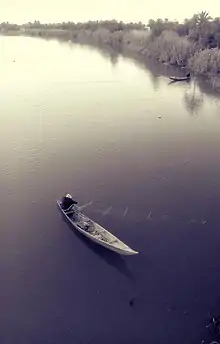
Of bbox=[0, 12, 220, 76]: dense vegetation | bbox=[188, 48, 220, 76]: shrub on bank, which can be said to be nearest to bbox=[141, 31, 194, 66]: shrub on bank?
bbox=[0, 12, 220, 76]: dense vegetation

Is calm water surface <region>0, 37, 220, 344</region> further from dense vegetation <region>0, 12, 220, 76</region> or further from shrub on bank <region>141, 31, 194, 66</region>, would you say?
shrub on bank <region>141, 31, 194, 66</region>

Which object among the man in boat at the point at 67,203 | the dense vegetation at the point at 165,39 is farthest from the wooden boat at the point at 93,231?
the dense vegetation at the point at 165,39

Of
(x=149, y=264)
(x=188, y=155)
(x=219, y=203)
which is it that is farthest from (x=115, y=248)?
(x=188, y=155)

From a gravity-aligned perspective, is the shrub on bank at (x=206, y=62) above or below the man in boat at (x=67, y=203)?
above

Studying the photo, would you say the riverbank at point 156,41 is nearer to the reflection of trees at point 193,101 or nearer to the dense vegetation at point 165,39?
the dense vegetation at point 165,39

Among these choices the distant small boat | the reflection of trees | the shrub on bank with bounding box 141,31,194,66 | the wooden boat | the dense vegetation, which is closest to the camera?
the wooden boat

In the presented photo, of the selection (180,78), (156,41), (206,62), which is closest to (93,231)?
(180,78)
